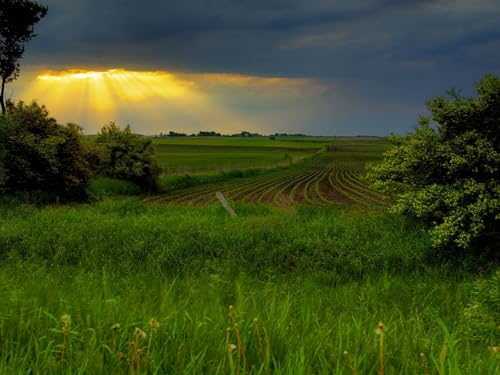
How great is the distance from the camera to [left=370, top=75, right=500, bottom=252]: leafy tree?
1161cm

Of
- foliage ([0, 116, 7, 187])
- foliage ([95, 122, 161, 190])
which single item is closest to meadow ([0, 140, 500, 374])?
foliage ([0, 116, 7, 187])

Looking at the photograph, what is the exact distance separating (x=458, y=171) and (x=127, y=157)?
30289 mm

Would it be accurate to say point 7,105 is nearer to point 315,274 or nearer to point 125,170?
point 125,170

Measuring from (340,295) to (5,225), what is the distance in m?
11.1

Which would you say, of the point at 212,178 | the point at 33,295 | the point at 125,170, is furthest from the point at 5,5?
the point at 33,295

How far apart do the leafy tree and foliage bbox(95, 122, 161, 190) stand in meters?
27.7

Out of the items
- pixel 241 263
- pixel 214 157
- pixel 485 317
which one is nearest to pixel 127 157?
pixel 241 263

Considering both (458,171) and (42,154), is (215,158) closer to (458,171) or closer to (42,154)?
(42,154)

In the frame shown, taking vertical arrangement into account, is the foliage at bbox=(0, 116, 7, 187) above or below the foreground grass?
above

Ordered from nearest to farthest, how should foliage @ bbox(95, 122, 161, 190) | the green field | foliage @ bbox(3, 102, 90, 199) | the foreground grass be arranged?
the foreground grass < foliage @ bbox(3, 102, 90, 199) < foliage @ bbox(95, 122, 161, 190) < the green field

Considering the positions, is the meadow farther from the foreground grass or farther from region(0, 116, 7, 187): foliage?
region(0, 116, 7, 187): foliage

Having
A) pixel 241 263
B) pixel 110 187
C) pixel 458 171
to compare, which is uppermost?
pixel 458 171

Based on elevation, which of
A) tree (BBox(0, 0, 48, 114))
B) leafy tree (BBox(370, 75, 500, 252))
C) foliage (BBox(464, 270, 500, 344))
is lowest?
foliage (BBox(464, 270, 500, 344))

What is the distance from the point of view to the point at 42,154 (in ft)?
87.8
